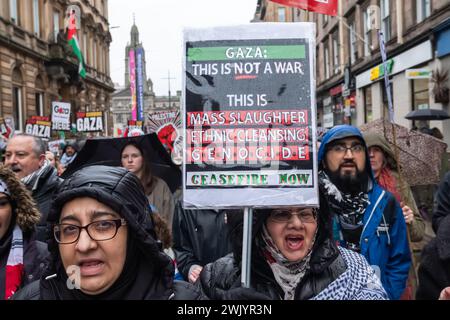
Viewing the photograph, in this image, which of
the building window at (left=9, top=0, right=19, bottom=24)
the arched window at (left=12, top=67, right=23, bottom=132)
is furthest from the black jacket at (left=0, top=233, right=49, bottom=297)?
the building window at (left=9, top=0, right=19, bottom=24)

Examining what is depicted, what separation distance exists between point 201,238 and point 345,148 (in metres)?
1.16

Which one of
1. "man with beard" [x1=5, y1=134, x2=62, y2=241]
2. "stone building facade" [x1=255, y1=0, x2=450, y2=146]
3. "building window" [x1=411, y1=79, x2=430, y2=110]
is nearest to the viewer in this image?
"man with beard" [x1=5, y1=134, x2=62, y2=241]

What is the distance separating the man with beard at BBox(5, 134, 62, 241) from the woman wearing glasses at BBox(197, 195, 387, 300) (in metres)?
2.10

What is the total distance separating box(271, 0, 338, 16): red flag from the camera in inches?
215

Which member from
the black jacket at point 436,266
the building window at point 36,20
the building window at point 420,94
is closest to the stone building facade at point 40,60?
the building window at point 36,20

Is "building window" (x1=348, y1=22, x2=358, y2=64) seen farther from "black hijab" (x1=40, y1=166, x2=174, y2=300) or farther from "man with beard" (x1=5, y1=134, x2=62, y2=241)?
"black hijab" (x1=40, y1=166, x2=174, y2=300)

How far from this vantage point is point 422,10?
15641 millimetres

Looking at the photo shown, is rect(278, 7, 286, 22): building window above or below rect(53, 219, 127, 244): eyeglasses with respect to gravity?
above

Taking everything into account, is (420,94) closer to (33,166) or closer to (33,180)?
(33,166)

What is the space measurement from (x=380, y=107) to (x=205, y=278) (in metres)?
19.3

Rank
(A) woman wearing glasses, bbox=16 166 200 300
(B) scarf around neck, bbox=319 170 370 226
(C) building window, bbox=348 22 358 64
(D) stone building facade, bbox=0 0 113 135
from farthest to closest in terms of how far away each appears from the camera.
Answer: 1. (D) stone building facade, bbox=0 0 113 135
2. (C) building window, bbox=348 22 358 64
3. (B) scarf around neck, bbox=319 170 370 226
4. (A) woman wearing glasses, bbox=16 166 200 300

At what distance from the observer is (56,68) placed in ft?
97.8

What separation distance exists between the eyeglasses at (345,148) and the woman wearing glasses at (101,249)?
1843mm
